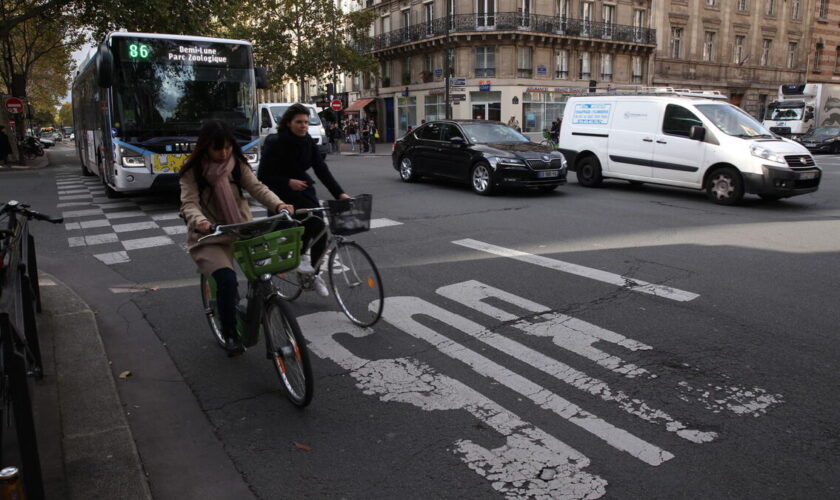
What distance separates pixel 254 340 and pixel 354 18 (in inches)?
1615

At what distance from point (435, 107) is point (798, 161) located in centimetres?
3363

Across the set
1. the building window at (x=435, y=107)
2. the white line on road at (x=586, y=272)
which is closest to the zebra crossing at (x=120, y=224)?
the white line on road at (x=586, y=272)

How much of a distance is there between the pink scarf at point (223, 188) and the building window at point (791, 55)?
191 feet

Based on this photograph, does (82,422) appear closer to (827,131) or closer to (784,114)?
(827,131)

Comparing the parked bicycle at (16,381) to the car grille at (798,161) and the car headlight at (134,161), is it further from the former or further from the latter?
the car grille at (798,161)

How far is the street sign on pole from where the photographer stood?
2659cm

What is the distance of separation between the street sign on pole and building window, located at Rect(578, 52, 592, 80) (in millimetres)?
32143

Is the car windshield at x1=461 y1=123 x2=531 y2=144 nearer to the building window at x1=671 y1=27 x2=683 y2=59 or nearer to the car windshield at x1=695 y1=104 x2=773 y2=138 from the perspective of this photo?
the car windshield at x1=695 y1=104 x2=773 y2=138

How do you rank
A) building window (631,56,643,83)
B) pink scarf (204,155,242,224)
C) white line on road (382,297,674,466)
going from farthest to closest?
building window (631,56,643,83) → pink scarf (204,155,242,224) → white line on road (382,297,674,466)

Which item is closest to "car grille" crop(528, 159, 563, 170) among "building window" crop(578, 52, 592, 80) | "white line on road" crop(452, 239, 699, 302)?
"white line on road" crop(452, 239, 699, 302)

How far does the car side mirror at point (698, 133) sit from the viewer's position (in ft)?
37.8

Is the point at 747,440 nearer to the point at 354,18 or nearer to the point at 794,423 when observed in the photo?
the point at 794,423

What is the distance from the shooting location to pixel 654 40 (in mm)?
44500

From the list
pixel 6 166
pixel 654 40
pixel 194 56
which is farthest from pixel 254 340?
pixel 654 40
